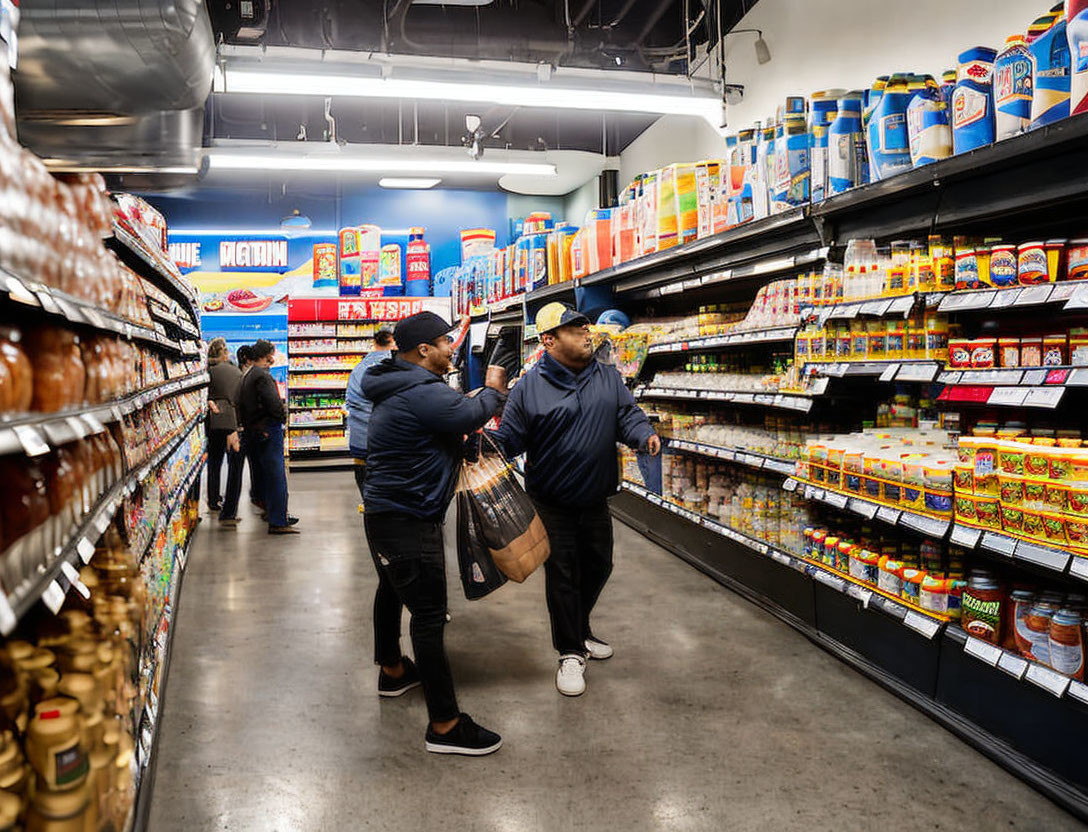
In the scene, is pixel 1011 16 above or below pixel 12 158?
above

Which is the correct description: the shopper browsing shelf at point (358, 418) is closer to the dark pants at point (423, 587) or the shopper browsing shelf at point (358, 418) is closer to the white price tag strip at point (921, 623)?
the dark pants at point (423, 587)

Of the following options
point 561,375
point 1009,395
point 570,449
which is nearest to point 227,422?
point 561,375

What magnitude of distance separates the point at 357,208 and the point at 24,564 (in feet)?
47.3

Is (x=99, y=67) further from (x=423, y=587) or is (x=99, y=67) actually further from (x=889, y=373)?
(x=889, y=373)

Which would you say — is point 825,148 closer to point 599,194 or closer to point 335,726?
point 335,726

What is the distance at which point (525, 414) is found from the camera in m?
3.72

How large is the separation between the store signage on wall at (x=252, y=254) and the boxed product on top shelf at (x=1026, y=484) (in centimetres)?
1370

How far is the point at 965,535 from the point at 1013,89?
5.11 ft

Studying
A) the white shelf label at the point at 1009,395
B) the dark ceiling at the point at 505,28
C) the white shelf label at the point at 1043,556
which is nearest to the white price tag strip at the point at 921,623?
the white shelf label at the point at 1043,556

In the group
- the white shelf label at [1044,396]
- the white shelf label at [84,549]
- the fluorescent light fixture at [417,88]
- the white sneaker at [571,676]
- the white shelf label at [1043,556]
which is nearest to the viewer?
the white shelf label at [84,549]

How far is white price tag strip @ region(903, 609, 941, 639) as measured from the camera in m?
3.06

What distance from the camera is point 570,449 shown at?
3.63m

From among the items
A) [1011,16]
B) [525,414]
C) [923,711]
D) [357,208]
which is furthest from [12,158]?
[357,208]

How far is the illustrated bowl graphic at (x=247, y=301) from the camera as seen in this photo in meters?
14.7
